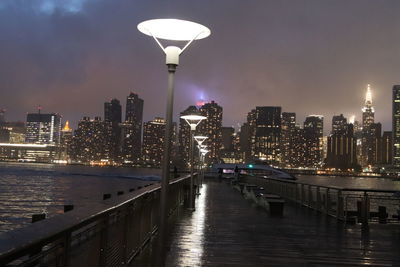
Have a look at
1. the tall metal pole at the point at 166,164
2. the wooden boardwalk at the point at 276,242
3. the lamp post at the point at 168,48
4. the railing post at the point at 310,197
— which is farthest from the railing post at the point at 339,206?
the tall metal pole at the point at 166,164

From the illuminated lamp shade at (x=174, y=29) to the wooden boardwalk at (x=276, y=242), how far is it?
3.65 metres

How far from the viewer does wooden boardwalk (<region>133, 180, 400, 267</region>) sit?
807 centimetres

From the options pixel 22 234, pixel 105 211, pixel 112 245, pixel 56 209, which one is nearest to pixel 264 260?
pixel 112 245

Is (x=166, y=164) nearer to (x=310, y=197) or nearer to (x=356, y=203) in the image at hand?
(x=356, y=203)

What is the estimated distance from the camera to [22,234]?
3.17 m

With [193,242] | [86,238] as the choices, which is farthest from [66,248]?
[193,242]

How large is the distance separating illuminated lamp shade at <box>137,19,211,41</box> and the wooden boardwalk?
3.65 meters

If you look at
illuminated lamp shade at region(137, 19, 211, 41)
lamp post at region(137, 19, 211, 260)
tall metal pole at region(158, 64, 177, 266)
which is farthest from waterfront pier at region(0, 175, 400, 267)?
illuminated lamp shade at region(137, 19, 211, 41)

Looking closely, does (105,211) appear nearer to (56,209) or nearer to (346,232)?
(346,232)

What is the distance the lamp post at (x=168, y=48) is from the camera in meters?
5.92

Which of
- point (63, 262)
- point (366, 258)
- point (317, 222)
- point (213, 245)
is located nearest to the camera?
point (63, 262)

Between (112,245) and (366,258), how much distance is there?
518 cm

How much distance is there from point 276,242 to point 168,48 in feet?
18.4

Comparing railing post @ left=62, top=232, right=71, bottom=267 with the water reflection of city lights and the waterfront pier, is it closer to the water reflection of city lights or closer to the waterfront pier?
the waterfront pier
